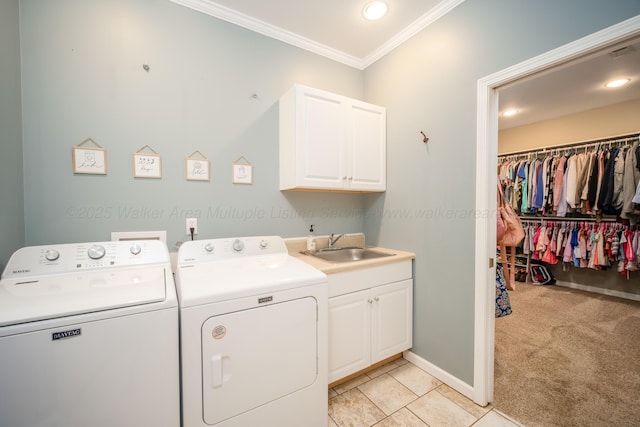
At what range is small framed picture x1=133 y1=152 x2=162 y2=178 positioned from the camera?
1599 millimetres

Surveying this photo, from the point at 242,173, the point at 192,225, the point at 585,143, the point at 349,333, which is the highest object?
the point at 585,143

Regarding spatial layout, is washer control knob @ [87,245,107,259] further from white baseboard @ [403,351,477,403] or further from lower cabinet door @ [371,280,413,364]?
white baseboard @ [403,351,477,403]

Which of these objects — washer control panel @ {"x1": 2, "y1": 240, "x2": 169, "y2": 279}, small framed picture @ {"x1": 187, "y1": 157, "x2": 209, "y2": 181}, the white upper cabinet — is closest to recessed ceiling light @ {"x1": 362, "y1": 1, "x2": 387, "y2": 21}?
the white upper cabinet

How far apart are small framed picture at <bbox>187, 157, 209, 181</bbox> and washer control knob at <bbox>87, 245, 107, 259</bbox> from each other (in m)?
0.65

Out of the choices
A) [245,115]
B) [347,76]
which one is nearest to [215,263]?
[245,115]

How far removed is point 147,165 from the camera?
1.63 m

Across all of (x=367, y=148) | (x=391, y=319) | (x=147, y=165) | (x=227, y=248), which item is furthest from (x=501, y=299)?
(x=147, y=165)

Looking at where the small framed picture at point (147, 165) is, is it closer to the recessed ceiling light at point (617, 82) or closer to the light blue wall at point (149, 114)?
the light blue wall at point (149, 114)

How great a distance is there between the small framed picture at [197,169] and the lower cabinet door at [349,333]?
126cm

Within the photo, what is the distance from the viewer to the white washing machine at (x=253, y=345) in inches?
42.3

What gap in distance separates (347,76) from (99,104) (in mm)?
1979

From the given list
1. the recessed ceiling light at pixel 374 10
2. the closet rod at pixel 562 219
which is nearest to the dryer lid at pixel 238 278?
the recessed ceiling light at pixel 374 10

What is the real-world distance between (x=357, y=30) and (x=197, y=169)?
1.69 m

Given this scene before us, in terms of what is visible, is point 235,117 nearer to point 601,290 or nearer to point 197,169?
point 197,169
